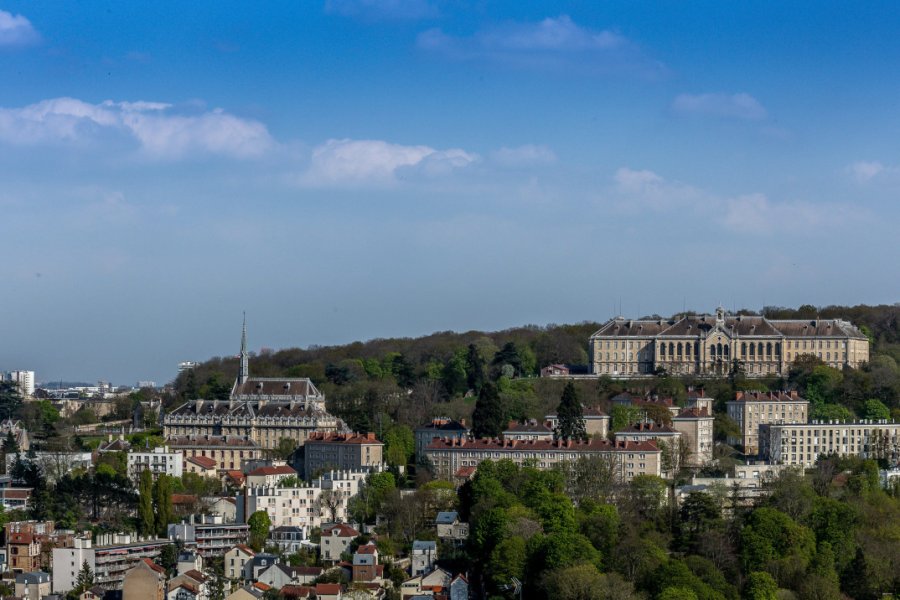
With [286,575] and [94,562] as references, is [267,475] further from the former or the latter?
[286,575]

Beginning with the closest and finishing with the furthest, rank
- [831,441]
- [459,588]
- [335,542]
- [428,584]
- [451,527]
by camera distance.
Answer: [459,588] → [428,584] → [335,542] → [451,527] → [831,441]

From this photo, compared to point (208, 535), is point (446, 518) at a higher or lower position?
higher

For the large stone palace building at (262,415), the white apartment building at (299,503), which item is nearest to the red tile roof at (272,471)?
the white apartment building at (299,503)

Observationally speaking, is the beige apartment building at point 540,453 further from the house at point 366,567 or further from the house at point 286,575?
the house at point 286,575

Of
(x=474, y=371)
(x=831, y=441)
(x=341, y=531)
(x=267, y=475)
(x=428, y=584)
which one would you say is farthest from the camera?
(x=474, y=371)

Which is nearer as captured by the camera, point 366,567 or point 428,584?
point 428,584

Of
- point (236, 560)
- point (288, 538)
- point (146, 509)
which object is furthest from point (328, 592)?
point (146, 509)

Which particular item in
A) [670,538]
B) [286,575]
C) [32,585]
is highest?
[670,538]

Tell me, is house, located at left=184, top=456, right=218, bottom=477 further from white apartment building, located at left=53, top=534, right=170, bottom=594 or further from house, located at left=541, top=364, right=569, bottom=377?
house, located at left=541, top=364, right=569, bottom=377

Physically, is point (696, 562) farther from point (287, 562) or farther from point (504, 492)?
point (287, 562)
